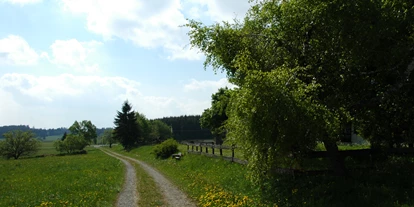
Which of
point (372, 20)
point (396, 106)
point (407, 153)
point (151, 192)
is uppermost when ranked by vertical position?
point (372, 20)

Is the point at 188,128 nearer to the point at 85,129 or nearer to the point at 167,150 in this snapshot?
the point at 85,129

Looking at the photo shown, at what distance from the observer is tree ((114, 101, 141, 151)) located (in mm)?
78000

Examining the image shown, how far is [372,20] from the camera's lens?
35.2 feet

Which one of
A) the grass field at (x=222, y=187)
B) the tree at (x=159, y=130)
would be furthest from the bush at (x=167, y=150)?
the tree at (x=159, y=130)

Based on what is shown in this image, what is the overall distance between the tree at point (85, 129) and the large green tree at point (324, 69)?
12606 centimetres

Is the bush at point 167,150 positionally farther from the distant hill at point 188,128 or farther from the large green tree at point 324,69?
the distant hill at point 188,128

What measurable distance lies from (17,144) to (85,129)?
51.5 metres

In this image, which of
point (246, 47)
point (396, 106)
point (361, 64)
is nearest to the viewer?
point (361, 64)

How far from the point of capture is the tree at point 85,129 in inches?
5074

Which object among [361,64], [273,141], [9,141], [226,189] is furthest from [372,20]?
[9,141]

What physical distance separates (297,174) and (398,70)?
230 inches

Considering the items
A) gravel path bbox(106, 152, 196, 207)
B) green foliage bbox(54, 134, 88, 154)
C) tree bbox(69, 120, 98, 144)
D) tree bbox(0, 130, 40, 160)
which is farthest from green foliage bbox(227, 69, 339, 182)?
tree bbox(69, 120, 98, 144)

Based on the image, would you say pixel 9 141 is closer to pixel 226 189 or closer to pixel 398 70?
pixel 226 189

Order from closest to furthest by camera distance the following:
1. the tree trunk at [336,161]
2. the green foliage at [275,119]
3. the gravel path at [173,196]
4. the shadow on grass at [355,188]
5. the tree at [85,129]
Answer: the green foliage at [275,119] → the shadow on grass at [355,188] → the tree trunk at [336,161] → the gravel path at [173,196] → the tree at [85,129]
